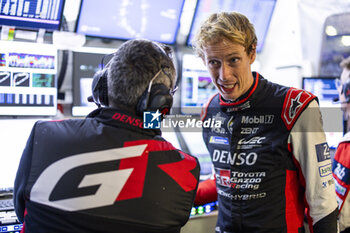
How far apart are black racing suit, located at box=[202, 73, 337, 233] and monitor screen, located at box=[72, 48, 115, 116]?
100 cm

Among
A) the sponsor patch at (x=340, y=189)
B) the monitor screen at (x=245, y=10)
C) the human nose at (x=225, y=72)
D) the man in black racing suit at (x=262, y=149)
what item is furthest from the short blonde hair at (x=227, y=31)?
the monitor screen at (x=245, y=10)

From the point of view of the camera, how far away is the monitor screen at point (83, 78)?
83.0 inches

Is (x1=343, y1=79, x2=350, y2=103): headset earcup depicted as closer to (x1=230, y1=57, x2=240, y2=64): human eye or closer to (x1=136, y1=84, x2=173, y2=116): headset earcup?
(x1=230, y1=57, x2=240, y2=64): human eye

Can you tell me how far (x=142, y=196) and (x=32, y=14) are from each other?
1.58m

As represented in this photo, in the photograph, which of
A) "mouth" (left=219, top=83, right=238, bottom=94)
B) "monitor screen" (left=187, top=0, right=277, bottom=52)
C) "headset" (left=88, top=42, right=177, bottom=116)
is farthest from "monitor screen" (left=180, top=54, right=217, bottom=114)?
"headset" (left=88, top=42, right=177, bottom=116)

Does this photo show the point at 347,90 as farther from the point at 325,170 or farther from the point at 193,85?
the point at 193,85

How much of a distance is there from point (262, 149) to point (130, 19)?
4.62 feet

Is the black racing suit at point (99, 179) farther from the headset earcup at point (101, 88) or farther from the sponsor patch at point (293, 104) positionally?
the sponsor patch at point (293, 104)

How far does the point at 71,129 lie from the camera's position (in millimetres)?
937

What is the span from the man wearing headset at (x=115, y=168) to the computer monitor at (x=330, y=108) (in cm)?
188

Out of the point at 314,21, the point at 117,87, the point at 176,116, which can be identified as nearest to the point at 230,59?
the point at 117,87

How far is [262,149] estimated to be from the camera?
4.55 feet

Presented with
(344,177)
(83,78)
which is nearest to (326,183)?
(344,177)

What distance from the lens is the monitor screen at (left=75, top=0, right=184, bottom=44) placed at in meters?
2.18
